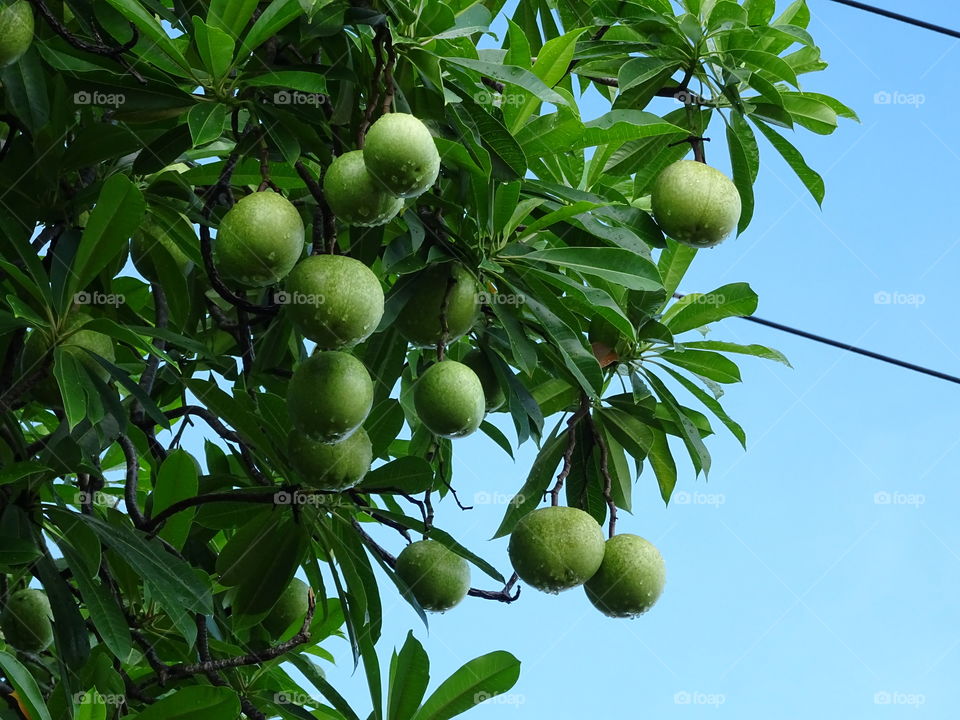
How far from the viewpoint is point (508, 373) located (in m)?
1.69

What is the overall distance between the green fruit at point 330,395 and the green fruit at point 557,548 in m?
0.34

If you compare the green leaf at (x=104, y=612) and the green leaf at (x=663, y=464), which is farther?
the green leaf at (x=663, y=464)

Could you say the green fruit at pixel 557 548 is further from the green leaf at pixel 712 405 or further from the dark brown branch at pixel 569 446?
the green leaf at pixel 712 405

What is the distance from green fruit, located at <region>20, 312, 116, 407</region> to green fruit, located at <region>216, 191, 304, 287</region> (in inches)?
11.9

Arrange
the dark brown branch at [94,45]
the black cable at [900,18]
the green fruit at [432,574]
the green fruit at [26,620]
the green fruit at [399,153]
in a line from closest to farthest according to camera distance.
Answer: the green fruit at [399,153], the dark brown branch at [94,45], the green fruit at [432,574], the green fruit at [26,620], the black cable at [900,18]

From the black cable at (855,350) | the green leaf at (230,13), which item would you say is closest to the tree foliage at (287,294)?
the green leaf at (230,13)

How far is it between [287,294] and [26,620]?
0.98m

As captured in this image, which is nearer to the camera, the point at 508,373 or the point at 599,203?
the point at 599,203

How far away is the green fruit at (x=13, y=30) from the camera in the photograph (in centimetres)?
144

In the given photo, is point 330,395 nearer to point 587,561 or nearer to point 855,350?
point 587,561

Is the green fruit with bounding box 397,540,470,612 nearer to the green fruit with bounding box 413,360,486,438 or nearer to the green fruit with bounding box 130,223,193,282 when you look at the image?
the green fruit with bounding box 413,360,486,438

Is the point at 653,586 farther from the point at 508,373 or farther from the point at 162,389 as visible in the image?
the point at 162,389

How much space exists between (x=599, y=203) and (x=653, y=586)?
547 mm

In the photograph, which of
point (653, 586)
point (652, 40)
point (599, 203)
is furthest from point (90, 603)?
point (652, 40)
